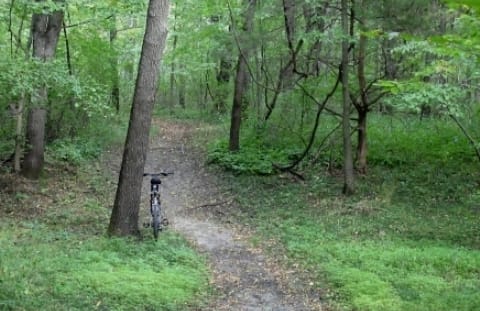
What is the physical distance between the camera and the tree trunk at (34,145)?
1288 centimetres

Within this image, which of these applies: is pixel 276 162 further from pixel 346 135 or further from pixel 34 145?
pixel 34 145

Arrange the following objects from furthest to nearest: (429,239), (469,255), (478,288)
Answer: (429,239) < (469,255) < (478,288)

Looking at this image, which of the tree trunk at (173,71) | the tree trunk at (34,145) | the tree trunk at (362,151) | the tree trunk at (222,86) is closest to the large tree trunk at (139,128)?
the tree trunk at (34,145)

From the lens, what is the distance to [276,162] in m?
15.2

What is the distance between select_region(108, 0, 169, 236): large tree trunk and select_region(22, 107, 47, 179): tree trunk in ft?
15.7

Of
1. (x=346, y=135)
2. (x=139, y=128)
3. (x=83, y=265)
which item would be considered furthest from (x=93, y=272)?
(x=346, y=135)

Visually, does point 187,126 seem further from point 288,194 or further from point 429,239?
point 429,239

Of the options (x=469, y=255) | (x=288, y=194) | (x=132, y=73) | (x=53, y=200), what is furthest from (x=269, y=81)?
(x=132, y=73)

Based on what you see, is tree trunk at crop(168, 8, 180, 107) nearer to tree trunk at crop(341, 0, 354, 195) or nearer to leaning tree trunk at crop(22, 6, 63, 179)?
leaning tree trunk at crop(22, 6, 63, 179)

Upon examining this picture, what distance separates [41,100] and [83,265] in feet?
19.7

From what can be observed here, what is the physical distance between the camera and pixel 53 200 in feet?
38.3

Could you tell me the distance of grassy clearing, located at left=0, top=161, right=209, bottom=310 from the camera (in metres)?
6.27

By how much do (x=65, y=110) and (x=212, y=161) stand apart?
474 cm

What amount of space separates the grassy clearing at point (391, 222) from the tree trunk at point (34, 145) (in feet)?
16.2
